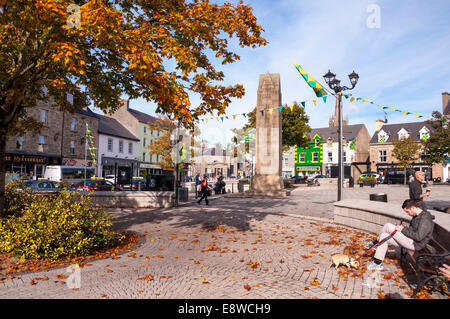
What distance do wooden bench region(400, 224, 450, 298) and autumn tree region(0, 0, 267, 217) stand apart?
16.3 feet

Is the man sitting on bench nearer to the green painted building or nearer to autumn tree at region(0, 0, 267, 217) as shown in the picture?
autumn tree at region(0, 0, 267, 217)

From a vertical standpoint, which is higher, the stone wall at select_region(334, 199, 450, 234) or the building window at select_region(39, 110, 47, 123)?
→ the building window at select_region(39, 110, 47, 123)

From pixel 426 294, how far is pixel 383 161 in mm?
60402

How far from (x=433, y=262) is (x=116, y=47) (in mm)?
6545

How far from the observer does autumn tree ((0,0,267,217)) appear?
5.52 meters

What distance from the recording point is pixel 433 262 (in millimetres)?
4195

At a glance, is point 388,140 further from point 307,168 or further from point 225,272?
point 225,272

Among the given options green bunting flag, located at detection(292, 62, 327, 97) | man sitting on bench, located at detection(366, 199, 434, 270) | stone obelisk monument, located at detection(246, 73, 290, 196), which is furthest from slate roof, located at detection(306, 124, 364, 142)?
man sitting on bench, located at detection(366, 199, 434, 270)

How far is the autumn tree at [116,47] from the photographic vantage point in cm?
552

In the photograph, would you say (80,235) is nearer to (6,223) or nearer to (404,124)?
(6,223)

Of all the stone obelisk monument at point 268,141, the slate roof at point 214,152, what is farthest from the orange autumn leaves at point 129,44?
the slate roof at point 214,152

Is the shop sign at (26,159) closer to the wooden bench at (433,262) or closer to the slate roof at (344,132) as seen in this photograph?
the wooden bench at (433,262)

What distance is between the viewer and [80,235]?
6047 millimetres

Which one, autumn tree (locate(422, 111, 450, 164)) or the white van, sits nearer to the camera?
the white van
